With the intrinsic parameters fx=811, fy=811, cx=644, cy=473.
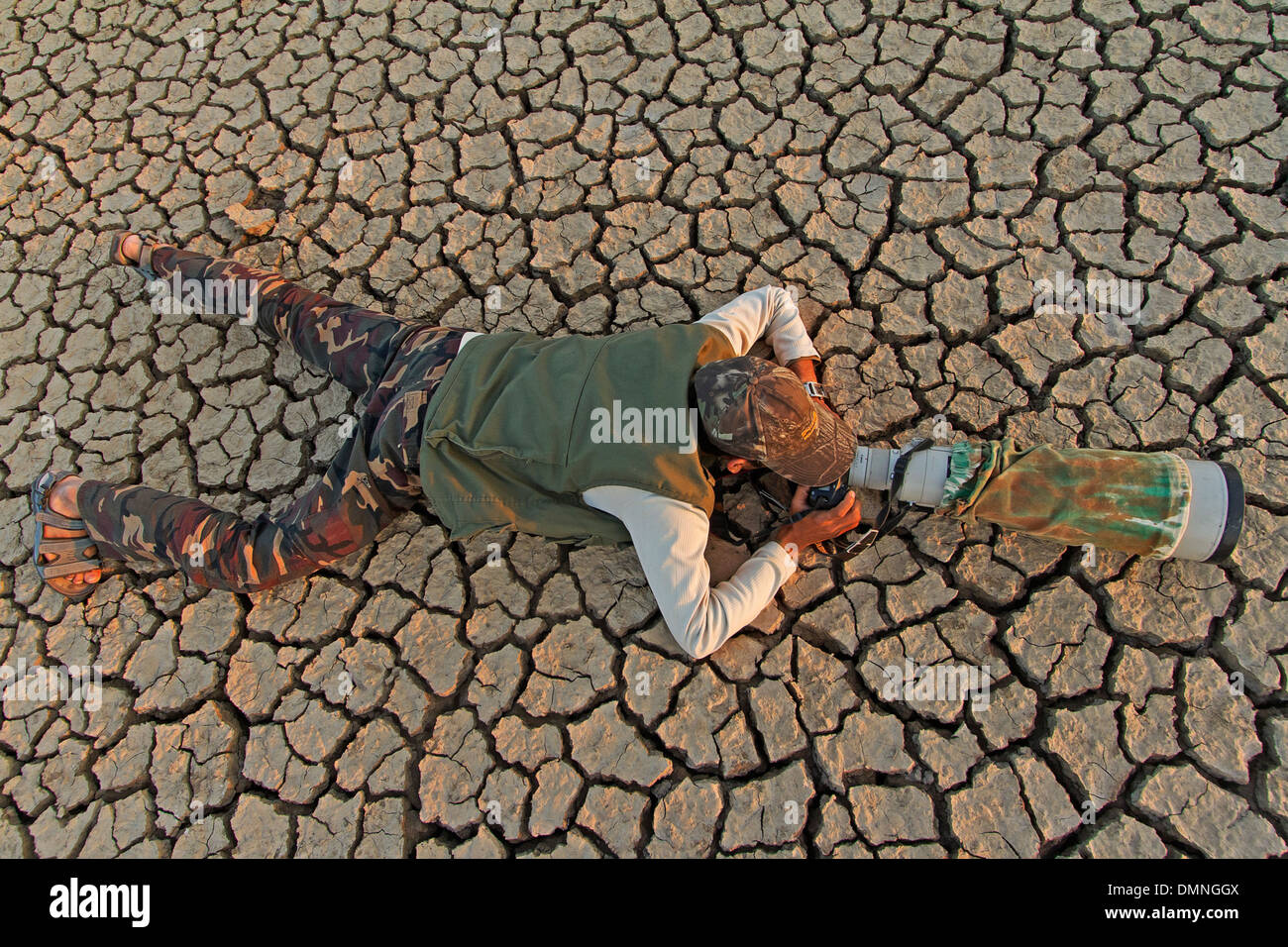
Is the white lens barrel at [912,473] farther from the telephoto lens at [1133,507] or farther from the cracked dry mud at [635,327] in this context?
the cracked dry mud at [635,327]

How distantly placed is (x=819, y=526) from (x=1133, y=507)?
2.89ft

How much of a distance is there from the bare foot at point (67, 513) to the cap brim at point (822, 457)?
2.33 metres

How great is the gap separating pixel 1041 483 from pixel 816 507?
2.13ft

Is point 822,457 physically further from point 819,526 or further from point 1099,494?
point 1099,494

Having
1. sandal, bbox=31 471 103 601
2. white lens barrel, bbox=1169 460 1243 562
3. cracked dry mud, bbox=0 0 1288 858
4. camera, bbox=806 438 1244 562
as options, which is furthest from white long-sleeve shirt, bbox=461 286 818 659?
sandal, bbox=31 471 103 601

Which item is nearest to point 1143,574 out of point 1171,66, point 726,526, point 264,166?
point 726,526

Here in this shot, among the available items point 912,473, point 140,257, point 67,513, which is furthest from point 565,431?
point 140,257

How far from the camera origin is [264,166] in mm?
3590

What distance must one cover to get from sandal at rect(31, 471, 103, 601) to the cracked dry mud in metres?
0.16

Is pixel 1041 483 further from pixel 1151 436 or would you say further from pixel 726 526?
pixel 726 526

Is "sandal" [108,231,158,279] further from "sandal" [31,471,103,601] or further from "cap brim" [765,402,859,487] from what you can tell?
"cap brim" [765,402,859,487]


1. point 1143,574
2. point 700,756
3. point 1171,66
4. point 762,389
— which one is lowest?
point 700,756

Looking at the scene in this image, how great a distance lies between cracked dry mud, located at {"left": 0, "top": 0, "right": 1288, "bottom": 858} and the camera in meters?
2.37

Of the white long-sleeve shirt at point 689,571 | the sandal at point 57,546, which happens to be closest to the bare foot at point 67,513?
the sandal at point 57,546
